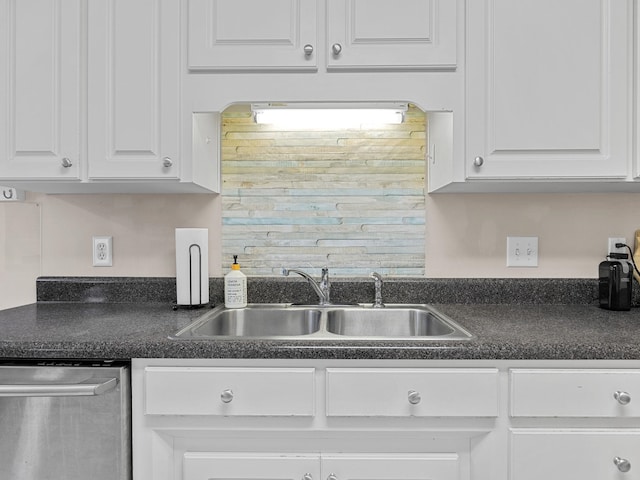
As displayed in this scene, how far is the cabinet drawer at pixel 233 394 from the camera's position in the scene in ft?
3.49

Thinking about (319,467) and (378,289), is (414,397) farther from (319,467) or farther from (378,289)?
(378,289)

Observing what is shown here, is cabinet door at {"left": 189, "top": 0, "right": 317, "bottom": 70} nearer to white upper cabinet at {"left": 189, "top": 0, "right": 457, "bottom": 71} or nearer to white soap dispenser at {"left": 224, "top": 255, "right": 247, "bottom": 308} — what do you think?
white upper cabinet at {"left": 189, "top": 0, "right": 457, "bottom": 71}

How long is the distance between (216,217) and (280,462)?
39.0 inches

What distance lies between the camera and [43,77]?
1379mm

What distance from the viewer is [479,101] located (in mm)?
1334

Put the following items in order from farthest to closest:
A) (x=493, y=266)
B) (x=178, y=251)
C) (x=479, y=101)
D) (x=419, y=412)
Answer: (x=493, y=266)
(x=178, y=251)
(x=479, y=101)
(x=419, y=412)

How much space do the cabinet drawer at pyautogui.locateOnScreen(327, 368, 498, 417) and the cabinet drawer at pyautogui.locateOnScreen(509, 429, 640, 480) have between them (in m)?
0.13

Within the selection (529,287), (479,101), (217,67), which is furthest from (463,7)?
(529,287)

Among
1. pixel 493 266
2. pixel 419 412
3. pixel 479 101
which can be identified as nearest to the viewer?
pixel 419 412

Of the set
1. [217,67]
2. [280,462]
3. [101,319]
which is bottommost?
[280,462]

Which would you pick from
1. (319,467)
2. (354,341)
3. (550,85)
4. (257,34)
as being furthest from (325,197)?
(319,467)

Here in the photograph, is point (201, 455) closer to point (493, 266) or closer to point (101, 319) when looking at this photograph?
point (101, 319)

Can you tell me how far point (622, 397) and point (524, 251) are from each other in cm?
73

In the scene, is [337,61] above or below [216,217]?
above
